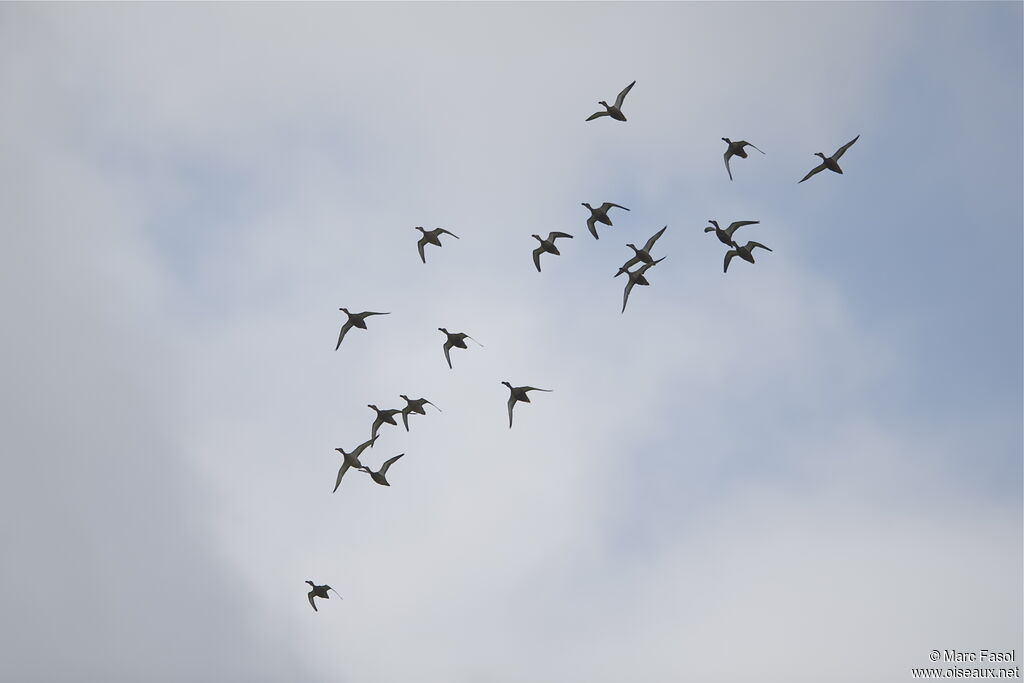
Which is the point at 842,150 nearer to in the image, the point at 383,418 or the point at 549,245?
the point at 549,245

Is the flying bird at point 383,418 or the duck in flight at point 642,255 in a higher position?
the duck in flight at point 642,255

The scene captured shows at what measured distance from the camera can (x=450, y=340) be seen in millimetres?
60594

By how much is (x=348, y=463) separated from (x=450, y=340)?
38.3 feet

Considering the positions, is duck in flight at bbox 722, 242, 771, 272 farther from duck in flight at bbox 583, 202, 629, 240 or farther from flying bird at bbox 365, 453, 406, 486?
flying bird at bbox 365, 453, 406, 486

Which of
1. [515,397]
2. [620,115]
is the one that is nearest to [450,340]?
[515,397]

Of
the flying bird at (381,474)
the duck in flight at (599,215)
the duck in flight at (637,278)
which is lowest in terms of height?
the flying bird at (381,474)

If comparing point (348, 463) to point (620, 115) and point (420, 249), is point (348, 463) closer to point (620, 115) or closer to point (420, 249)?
point (420, 249)

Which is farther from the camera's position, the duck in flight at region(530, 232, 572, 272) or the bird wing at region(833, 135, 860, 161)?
the duck in flight at region(530, 232, 572, 272)

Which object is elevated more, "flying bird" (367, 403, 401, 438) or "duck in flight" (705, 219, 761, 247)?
"duck in flight" (705, 219, 761, 247)

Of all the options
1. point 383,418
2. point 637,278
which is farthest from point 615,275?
point 383,418

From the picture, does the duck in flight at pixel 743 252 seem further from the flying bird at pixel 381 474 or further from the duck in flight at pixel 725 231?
the flying bird at pixel 381 474

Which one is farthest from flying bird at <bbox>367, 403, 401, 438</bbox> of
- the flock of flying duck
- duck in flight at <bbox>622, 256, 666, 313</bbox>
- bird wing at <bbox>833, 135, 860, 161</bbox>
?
bird wing at <bbox>833, 135, 860, 161</bbox>

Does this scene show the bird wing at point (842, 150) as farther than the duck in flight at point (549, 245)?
No

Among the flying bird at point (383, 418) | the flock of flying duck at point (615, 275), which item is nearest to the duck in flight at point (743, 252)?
the flock of flying duck at point (615, 275)
